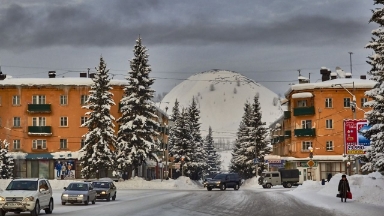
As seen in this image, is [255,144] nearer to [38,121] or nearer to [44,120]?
[44,120]

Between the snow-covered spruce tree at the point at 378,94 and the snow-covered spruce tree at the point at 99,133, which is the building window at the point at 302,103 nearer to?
the snow-covered spruce tree at the point at 99,133

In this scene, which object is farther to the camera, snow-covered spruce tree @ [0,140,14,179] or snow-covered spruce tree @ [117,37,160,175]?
snow-covered spruce tree @ [0,140,14,179]

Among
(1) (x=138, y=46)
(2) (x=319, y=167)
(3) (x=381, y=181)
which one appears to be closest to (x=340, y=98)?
(2) (x=319, y=167)

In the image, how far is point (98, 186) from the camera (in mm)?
45906

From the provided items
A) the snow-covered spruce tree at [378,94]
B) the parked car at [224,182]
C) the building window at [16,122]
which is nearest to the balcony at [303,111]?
the parked car at [224,182]

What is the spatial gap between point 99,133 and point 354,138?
30647 mm

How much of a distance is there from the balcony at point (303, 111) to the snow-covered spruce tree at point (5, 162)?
142 feet

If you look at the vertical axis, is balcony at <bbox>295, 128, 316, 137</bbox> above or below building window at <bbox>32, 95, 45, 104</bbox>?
below

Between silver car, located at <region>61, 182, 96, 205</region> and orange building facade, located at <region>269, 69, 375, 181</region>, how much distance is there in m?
62.4

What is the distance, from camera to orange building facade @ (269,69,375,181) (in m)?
99.7

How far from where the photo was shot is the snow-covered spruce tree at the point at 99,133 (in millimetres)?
76562

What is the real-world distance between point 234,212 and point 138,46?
50.8 m

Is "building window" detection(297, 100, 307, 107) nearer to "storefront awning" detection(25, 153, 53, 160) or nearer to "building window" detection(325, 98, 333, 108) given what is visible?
"building window" detection(325, 98, 333, 108)

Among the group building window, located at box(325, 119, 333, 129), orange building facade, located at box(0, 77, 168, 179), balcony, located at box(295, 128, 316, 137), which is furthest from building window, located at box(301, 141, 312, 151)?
orange building facade, located at box(0, 77, 168, 179)
